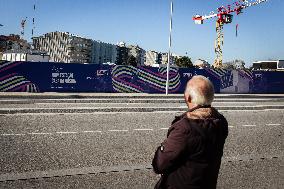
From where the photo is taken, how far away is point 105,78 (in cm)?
2495

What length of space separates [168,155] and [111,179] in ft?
10.9

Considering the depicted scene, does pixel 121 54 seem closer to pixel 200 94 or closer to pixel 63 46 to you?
pixel 63 46

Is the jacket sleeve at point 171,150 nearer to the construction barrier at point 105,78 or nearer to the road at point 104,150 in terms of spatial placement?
the road at point 104,150

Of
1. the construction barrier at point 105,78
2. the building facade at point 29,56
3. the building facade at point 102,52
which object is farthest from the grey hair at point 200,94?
the building facade at point 102,52

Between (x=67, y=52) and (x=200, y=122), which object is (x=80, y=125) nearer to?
(x=200, y=122)

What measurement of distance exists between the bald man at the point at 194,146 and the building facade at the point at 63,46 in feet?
510

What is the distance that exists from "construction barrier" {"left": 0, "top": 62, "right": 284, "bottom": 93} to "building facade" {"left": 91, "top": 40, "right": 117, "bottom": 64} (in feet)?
465

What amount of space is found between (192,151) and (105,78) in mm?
22503

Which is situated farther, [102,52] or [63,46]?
[102,52]

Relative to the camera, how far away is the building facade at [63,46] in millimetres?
153500

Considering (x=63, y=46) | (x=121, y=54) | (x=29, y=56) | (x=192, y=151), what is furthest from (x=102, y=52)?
(x=192, y=151)

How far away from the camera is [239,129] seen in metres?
11.0

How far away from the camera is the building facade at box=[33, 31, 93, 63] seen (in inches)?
6043

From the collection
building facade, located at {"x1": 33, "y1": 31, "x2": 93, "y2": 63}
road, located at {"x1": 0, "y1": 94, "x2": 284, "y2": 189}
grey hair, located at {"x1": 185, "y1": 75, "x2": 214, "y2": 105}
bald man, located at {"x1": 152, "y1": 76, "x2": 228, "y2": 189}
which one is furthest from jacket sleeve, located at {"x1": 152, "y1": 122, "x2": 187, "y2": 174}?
building facade, located at {"x1": 33, "y1": 31, "x2": 93, "y2": 63}
